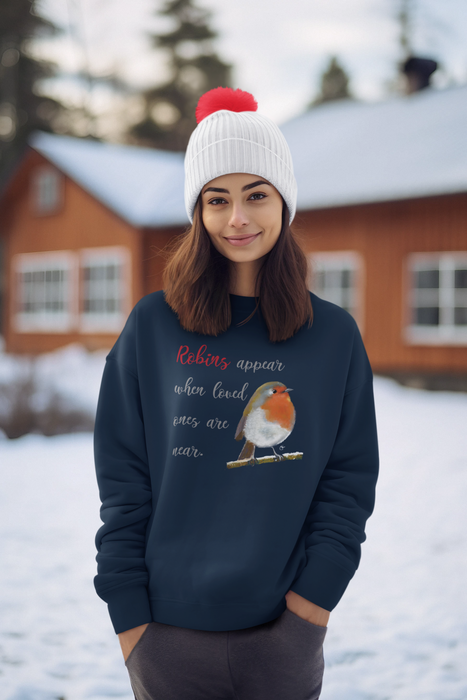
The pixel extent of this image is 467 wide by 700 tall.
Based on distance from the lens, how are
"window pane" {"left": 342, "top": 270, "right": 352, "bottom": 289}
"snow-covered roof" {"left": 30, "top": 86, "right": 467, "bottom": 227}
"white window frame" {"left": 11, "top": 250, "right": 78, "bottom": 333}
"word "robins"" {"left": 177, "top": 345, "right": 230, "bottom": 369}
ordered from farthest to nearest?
"white window frame" {"left": 11, "top": 250, "right": 78, "bottom": 333} < "window pane" {"left": 342, "top": 270, "right": 352, "bottom": 289} < "snow-covered roof" {"left": 30, "top": 86, "right": 467, "bottom": 227} < "word "robins"" {"left": 177, "top": 345, "right": 230, "bottom": 369}

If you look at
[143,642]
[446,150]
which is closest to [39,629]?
[143,642]

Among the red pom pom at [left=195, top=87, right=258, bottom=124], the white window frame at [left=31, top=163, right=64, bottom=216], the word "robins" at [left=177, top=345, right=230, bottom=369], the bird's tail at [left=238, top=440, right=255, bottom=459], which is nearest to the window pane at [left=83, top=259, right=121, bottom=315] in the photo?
the white window frame at [left=31, top=163, right=64, bottom=216]

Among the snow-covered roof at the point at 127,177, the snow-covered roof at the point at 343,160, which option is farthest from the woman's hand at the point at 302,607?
the snow-covered roof at the point at 127,177

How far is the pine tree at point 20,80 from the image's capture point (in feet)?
78.4

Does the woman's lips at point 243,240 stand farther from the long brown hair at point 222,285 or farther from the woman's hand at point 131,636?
→ the woman's hand at point 131,636

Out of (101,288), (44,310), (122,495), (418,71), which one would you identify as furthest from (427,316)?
(122,495)

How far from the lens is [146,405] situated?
1622mm

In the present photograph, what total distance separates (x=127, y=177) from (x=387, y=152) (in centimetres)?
689

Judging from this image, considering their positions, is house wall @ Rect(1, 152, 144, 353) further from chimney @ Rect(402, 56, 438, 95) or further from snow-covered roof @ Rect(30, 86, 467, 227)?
chimney @ Rect(402, 56, 438, 95)

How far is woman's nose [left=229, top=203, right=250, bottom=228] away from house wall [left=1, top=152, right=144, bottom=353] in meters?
13.0

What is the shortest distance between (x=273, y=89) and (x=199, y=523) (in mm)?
25695

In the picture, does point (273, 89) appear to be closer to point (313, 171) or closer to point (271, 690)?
point (313, 171)

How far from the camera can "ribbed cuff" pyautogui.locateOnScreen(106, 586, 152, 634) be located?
4.87 feet

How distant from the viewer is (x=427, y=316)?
460 inches
